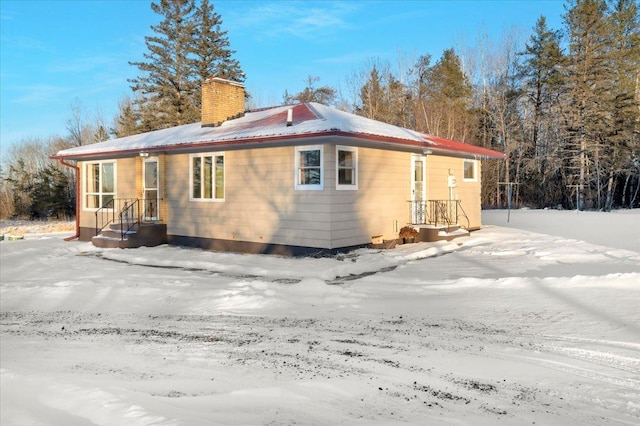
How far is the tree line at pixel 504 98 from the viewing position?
2812cm

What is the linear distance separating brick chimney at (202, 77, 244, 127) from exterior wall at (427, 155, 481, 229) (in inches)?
254

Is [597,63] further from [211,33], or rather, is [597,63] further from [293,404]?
[293,404]

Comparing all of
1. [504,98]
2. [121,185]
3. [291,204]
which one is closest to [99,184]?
[121,185]

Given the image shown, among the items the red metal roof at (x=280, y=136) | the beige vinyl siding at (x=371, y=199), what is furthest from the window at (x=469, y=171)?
the beige vinyl siding at (x=371, y=199)

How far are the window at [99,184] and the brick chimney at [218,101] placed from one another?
3904 mm

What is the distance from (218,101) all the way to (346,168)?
18.7ft

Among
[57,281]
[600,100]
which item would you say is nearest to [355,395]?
[57,281]

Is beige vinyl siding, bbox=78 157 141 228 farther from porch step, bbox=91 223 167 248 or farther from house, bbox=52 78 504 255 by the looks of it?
porch step, bbox=91 223 167 248

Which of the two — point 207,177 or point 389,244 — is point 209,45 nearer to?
point 207,177

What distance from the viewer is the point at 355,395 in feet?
11.8

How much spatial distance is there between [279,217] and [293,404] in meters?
8.66

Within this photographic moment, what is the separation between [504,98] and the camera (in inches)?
1353

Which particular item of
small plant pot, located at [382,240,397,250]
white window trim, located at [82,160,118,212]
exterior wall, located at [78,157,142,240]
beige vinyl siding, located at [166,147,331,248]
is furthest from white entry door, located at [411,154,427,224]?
white window trim, located at [82,160,118,212]

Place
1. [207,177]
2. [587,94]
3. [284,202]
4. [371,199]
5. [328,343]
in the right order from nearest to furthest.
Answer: [328,343] < [284,202] < [371,199] < [207,177] < [587,94]
